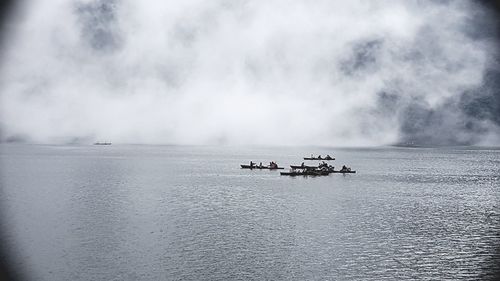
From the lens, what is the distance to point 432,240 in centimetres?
7412

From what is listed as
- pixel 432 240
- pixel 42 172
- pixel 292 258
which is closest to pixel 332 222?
pixel 432 240

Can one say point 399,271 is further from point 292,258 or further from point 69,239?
point 69,239

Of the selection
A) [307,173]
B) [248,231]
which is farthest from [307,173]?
[248,231]

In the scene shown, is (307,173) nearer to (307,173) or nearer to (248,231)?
(307,173)

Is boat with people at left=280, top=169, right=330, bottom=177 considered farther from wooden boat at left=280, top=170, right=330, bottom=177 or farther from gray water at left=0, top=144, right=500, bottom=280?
gray water at left=0, top=144, right=500, bottom=280

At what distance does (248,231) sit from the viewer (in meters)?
78.4

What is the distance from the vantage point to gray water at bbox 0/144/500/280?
59.6 m

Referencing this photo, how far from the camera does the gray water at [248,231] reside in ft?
196

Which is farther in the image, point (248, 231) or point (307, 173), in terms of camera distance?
point (307, 173)

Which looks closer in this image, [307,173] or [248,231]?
[248,231]

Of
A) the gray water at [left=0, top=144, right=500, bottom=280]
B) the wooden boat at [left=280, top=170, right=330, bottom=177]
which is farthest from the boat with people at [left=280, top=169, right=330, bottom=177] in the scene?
the gray water at [left=0, top=144, right=500, bottom=280]

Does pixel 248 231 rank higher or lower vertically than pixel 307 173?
lower

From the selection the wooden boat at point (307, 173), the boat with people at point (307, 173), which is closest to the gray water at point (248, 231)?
the wooden boat at point (307, 173)

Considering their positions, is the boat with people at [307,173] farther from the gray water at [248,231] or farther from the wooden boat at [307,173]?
the gray water at [248,231]
